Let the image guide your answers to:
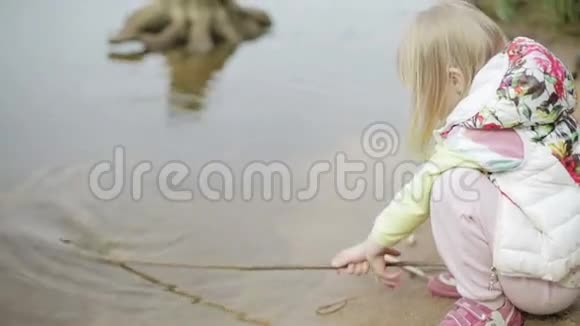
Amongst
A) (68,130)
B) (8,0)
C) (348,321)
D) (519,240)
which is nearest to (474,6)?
(519,240)

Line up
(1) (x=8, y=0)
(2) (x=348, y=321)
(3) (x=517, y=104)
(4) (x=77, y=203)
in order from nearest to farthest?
(3) (x=517, y=104) → (2) (x=348, y=321) → (4) (x=77, y=203) → (1) (x=8, y=0)

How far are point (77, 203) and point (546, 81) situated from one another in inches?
31.8

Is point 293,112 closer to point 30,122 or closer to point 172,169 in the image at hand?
point 172,169

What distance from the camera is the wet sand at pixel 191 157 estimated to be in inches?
52.6

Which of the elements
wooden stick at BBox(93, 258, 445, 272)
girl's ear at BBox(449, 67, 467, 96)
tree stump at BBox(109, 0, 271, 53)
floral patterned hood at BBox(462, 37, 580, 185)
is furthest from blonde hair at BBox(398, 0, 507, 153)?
tree stump at BBox(109, 0, 271, 53)

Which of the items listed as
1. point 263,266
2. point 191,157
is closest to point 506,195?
point 263,266

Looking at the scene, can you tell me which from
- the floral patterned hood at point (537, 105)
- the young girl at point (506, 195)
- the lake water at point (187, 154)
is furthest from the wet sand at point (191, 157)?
the floral patterned hood at point (537, 105)

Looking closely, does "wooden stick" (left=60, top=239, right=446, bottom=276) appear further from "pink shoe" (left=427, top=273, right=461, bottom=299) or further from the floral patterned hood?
the floral patterned hood

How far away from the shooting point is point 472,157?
1194mm

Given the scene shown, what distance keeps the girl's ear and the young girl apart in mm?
36
